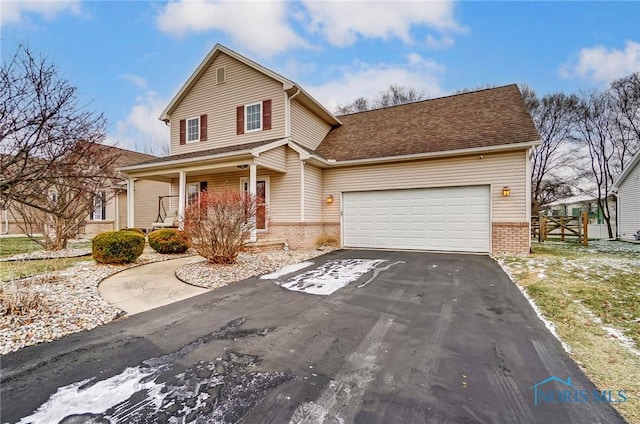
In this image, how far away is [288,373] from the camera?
8.86ft

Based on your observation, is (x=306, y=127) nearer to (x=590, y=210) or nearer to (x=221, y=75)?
(x=221, y=75)

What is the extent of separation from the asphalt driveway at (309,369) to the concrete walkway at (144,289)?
1.69 feet

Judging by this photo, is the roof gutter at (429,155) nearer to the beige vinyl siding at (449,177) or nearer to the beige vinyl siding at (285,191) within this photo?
the beige vinyl siding at (449,177)

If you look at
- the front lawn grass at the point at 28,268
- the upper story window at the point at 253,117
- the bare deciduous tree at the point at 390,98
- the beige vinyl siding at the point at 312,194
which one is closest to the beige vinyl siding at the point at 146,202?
the upper story window at the point at 253,117

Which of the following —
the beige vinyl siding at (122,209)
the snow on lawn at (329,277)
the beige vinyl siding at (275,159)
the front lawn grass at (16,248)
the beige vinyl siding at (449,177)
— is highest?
the beige vinyl siding at (275,159)

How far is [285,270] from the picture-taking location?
736cm

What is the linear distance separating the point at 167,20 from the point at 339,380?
45.9ft

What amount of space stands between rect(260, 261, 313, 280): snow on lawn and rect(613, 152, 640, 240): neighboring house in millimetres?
17010

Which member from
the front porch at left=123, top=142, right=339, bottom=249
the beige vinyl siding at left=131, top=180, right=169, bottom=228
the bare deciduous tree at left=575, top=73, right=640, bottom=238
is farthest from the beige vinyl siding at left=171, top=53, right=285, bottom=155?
the bare deciduous tree at left=575, top=73, right=640, bottom=238

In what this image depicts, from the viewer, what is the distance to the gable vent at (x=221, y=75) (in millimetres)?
13113

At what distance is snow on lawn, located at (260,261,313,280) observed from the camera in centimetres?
665

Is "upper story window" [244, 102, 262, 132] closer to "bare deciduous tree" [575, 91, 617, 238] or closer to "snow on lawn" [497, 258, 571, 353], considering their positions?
"snow on lawn" [497, 258, 571, 353]

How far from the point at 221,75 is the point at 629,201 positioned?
836 inches

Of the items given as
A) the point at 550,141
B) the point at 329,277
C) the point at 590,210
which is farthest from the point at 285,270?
the point at 590,210
